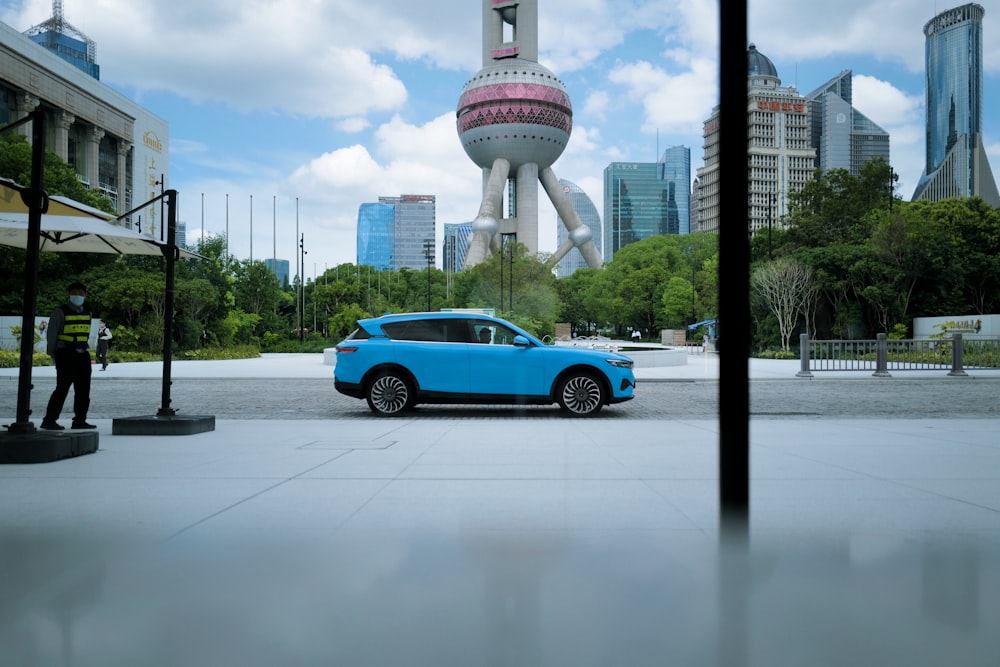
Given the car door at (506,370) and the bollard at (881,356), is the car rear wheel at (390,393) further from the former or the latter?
the bollard at (881,356)

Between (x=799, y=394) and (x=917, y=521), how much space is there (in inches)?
474

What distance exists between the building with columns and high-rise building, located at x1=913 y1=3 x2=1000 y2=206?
76.7 meters

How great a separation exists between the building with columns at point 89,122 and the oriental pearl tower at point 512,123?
138 ft

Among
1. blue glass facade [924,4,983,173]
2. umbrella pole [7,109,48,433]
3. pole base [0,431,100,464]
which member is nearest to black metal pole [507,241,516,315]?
blue glass facade [924,4,983,173]

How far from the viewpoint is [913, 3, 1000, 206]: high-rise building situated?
7375 centimetres

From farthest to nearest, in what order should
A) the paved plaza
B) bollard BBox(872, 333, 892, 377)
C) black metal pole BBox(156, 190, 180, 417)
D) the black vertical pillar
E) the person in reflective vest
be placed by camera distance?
bollard BBox(872, 333, 892, 377)
black metal pole BBox(156, 190, 180, 417)
the person in reflective vest
the black vertical pillar
the paved plaza

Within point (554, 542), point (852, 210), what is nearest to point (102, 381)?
point (554, 542)

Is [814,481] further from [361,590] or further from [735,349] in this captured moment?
[361,590]

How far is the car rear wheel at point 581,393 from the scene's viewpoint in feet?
37.1

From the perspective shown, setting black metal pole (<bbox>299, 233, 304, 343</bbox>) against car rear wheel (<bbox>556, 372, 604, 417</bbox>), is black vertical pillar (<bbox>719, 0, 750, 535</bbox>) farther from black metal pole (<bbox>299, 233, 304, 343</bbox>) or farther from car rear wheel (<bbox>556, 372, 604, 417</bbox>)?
black metal pole (<bbox>299, 233, 304, 343</bbox>)

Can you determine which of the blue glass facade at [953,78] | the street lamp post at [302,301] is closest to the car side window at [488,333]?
the street lamp post at [302,301]

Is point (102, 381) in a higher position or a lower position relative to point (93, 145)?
lower

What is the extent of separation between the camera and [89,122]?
73.2 m

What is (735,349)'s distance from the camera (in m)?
3.14
